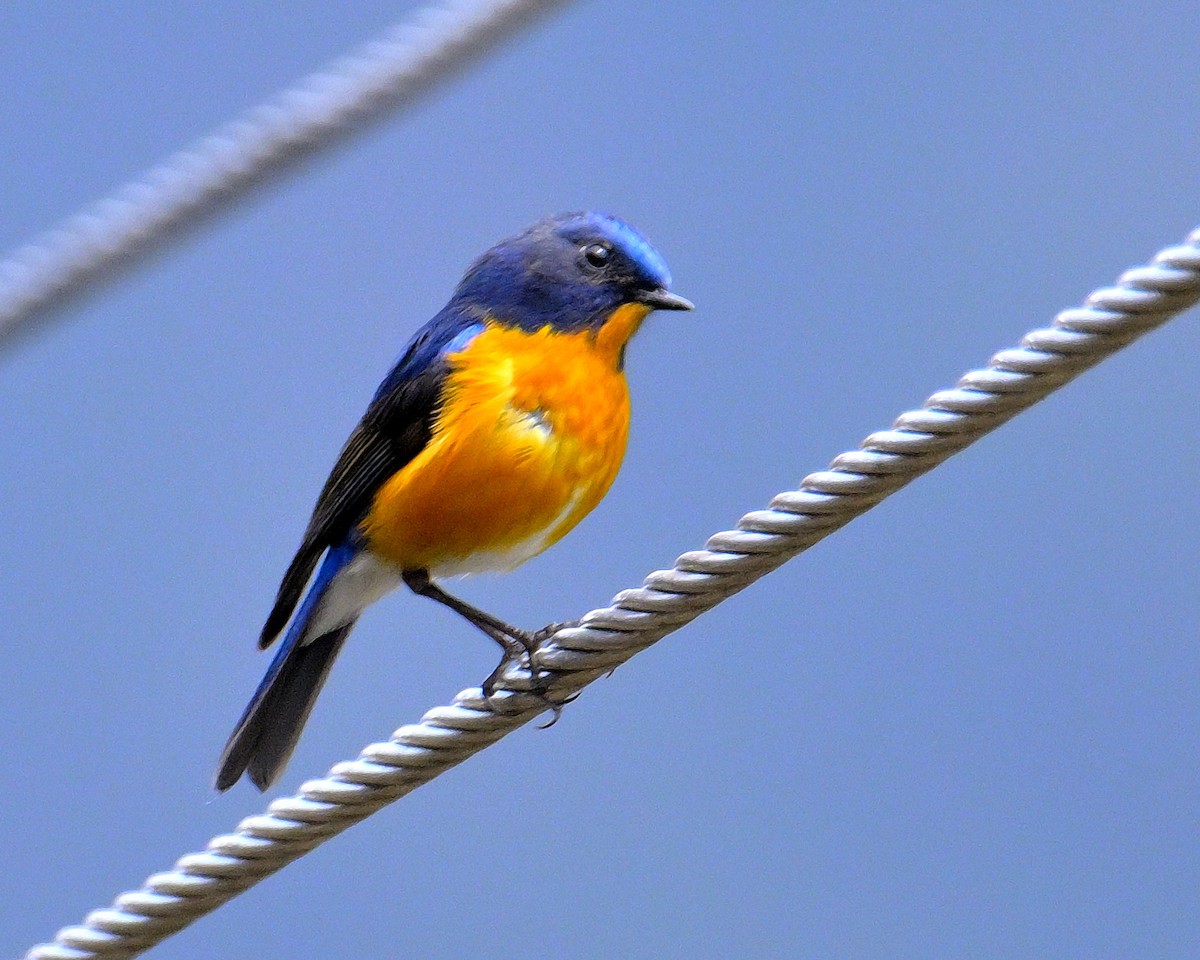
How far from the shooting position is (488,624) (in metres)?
4.41

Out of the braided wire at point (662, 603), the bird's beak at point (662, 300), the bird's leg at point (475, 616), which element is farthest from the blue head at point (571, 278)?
the braided wire at point (662, 603)

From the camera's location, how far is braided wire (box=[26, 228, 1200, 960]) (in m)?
2.40

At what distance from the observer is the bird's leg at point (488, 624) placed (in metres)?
4.15

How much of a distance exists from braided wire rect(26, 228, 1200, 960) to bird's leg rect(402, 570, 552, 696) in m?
0.43

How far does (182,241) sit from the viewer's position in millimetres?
4020

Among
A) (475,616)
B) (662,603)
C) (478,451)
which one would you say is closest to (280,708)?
(475,616)

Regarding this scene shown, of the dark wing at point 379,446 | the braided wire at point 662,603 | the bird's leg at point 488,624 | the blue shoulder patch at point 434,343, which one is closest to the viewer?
the braided wire at point 662,603

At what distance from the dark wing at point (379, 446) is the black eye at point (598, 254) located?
40 cm

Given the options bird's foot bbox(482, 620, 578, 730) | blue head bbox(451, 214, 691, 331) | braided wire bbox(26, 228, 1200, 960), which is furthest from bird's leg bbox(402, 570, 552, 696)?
blue head bbox(451, 214, 691, 331)

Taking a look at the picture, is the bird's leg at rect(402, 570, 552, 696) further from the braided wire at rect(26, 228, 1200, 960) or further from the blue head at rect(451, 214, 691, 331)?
the blue head at rect(451, 214, 691, 331)

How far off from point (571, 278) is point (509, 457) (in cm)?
75

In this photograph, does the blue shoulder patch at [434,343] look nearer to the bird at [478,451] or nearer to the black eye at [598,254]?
the bird at [478,451]

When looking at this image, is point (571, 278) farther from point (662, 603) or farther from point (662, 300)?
point (662, 603)

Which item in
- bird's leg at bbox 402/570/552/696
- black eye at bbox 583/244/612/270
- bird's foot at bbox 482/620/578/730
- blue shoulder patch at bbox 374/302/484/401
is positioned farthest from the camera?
black eye at bbox 583/244/612/270
